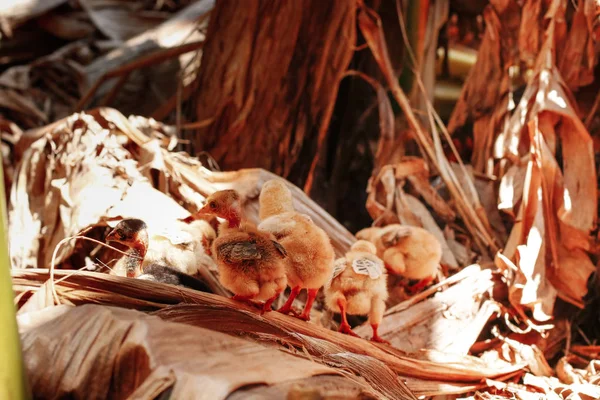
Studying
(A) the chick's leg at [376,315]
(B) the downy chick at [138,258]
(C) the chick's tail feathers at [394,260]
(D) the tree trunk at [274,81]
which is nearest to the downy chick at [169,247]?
(B) the downy chick at [138,258]

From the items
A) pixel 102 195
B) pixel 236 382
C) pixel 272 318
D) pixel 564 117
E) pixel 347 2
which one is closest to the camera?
pixel 236 382

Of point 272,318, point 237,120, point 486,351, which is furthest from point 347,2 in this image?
point 272,318

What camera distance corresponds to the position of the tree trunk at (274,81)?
356 centimetres

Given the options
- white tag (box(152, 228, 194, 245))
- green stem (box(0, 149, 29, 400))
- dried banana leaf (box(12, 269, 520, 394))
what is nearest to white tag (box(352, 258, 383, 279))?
dried banana leaf (box(12, 269, 520, 394))

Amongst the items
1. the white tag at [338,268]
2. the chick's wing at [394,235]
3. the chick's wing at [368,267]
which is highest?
the chick's wing at [368,267]

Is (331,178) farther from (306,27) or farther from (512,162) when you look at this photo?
(512,162)

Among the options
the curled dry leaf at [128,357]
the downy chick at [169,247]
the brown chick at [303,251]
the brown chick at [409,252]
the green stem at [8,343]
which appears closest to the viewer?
the green stem at [8,343]

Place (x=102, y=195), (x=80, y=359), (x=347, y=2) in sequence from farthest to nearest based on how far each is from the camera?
(x=347, y=2) → (x=102, y=195) → (x=80, y=359)

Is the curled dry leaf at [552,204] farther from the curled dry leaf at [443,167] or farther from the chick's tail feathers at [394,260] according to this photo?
the chick's tail feathers at [394,260]

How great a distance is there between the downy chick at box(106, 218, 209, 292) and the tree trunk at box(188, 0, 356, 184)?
1623 millimetres

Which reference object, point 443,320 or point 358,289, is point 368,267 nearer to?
point 358,289

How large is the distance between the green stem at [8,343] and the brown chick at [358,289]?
1047mm

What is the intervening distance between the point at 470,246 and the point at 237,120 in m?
1.35

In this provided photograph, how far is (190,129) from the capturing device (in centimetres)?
388
